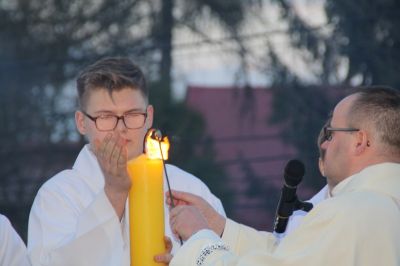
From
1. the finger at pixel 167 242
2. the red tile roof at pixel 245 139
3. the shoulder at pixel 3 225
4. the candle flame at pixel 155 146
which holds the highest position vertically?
the candle flame at pixel 155 146

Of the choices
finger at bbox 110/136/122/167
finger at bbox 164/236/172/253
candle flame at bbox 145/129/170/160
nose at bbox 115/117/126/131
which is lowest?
finger at bbox 164/236/172/253

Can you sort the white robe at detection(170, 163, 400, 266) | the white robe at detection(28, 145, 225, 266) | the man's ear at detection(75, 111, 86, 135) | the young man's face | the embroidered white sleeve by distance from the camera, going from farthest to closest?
the man's ear at detection(75, 111, 86, 135), the young man's face, the white robe at detection(28, 145, 225, 266), the embroidered white sleeve, the white robe at detection(170, 163, 400, 266)

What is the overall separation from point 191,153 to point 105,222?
29.5 feet

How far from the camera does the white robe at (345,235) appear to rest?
159 inches

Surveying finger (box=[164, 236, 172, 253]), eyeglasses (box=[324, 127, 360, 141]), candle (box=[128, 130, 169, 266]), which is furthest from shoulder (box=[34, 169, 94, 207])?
eyeglasses (box=[324, 127, 360, 141])

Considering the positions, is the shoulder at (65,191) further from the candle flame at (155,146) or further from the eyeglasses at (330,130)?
the eyeglasses at (330,130)

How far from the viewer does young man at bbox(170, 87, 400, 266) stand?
405cm

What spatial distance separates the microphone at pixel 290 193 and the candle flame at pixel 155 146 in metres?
0.58

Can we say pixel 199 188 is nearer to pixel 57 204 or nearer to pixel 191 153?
pixel 57 204

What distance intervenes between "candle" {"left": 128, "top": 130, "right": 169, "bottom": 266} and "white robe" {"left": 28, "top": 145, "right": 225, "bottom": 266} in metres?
0.78

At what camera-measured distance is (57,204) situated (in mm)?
5270

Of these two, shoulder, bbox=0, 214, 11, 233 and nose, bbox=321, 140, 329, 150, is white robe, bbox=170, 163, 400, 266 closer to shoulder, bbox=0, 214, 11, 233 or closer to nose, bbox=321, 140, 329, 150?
nose, bbox=321, 140, 329, 150

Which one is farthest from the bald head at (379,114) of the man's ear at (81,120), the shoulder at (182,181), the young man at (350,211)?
the man's ear at (81,120)

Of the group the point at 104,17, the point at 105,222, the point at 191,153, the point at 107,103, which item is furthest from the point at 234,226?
the point at 104,17
